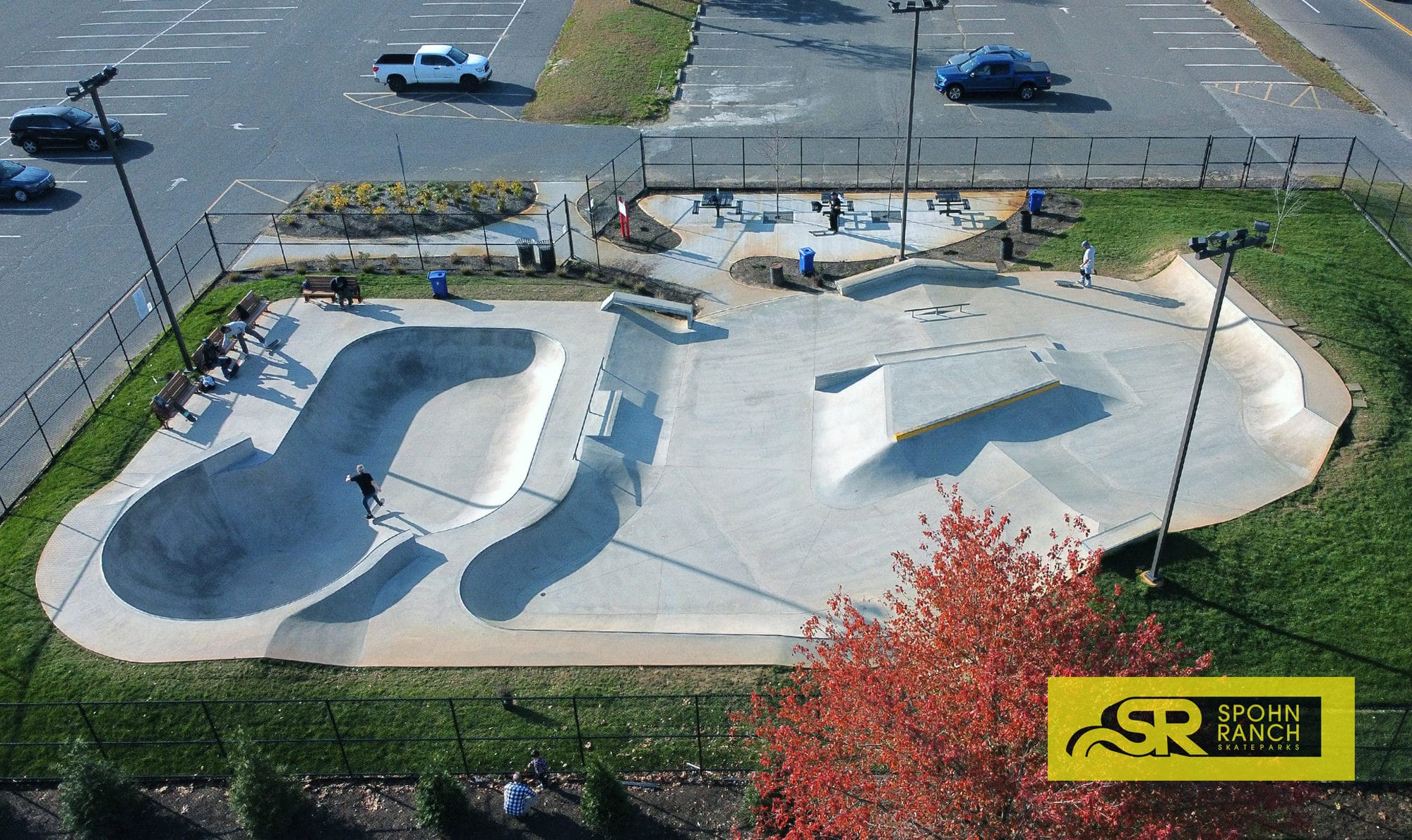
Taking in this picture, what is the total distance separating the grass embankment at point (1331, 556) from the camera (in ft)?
65.2

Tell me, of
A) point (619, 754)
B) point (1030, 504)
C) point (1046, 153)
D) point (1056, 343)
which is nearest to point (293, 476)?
point (619, 754)

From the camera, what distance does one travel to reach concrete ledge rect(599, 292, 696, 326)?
31625 millimetres

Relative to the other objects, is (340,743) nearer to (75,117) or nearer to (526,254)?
(526,254)

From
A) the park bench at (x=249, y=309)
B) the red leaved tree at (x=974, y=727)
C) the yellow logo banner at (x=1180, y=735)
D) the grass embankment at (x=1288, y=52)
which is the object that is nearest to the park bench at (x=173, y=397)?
the park bench at (x=249, y=309)

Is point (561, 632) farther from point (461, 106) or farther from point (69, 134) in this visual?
point (69, 134)

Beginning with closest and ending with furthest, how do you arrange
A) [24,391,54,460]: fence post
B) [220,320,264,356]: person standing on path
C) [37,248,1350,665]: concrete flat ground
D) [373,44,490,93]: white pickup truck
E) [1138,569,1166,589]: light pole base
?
[1138,569,1166,589]: light pole base
[37,248,1350,665]: concrete flat ground
[24,391,54,460]: fence post
[220,320,264,356]: person standing on path
[373,44,490,93]: white pickup truck

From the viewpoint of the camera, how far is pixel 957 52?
4928 centimetres

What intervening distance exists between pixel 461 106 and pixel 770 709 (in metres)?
35.5

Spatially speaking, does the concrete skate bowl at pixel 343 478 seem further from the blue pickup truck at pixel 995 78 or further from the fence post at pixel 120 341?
the blue pickup truck at pixel 995 78

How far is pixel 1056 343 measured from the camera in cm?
2961

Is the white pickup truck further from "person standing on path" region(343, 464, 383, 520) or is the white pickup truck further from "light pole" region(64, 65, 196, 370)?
"person standing on path" region(343, 464, 383, 520)

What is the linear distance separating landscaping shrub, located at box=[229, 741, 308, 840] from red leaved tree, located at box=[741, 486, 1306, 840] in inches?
326

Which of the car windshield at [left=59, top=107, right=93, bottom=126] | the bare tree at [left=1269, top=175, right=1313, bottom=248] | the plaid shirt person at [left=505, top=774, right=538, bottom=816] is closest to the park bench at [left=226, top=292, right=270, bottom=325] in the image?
the car windshield at [left=59, top=107, right=93, bottom=126]

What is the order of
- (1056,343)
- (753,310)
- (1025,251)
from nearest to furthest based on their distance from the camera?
(1056,343) → (753,310) → (1025,251)
